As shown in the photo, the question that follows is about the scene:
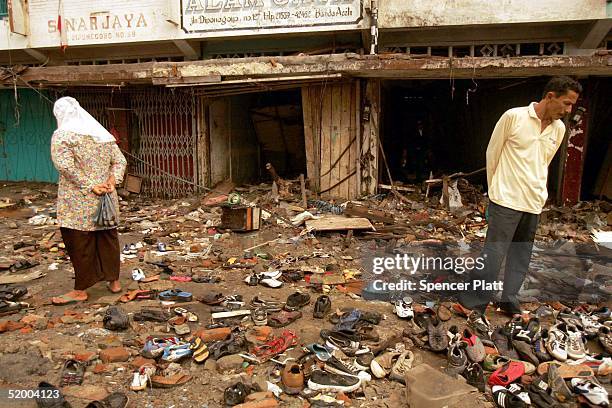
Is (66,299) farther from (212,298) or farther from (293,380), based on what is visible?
(293,380)

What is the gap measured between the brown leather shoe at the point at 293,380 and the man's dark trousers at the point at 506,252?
6.10 feet

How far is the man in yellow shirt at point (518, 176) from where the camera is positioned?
148 inches

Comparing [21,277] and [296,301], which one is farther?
[21,277]

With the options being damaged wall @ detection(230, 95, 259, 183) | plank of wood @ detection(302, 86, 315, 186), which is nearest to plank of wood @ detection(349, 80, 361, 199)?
plank of wood @ detection(302, 86, 315, 186)

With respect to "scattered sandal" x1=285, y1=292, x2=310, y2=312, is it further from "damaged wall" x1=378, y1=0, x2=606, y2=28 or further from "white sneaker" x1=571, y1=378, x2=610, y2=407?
"damaged wall" x1=378, y1=0, x2=606, y2=28

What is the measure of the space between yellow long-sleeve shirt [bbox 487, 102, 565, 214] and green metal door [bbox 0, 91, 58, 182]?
11120mm

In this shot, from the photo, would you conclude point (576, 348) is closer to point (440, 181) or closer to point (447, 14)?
point (440, 181)

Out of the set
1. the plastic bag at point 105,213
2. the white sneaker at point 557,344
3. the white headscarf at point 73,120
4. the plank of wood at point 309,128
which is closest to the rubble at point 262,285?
the white sneaker at point 557,344

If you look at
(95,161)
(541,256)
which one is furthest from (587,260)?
(95,161)

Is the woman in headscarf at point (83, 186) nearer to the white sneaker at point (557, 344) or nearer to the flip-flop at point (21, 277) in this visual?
the flip-flop at point (21, 277)

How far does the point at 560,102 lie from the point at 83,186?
4213mm

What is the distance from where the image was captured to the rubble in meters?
3.20

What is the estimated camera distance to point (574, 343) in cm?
348

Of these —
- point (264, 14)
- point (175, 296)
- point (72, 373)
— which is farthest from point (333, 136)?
point (72, 373)
